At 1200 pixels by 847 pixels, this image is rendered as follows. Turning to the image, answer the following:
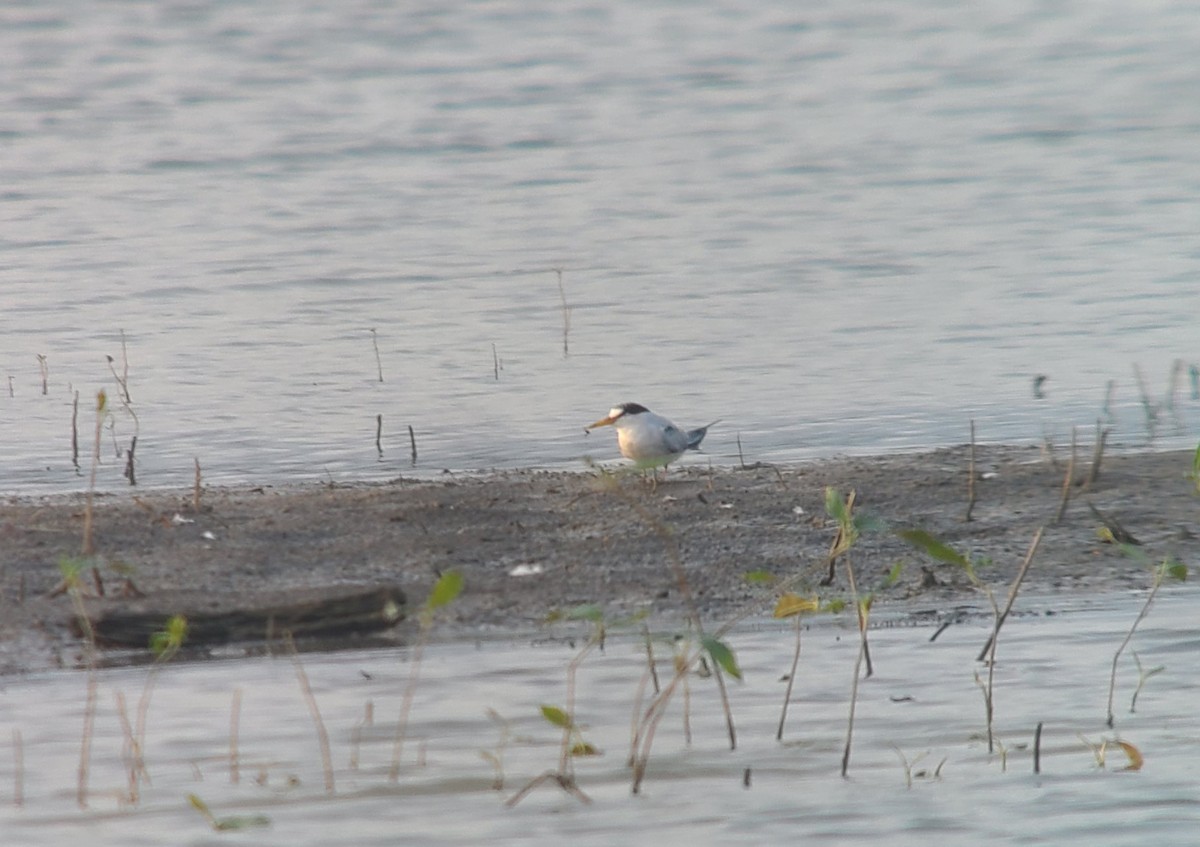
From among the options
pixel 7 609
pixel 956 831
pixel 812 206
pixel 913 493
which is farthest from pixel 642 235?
pixel 956 831

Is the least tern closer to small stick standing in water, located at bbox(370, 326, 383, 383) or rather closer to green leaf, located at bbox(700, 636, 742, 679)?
small stick standing in water, located at bbox(370, 326, 383, 383)

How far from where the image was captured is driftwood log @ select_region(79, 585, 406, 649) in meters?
5.86

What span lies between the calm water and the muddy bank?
105 cm

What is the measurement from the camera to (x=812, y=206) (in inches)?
631

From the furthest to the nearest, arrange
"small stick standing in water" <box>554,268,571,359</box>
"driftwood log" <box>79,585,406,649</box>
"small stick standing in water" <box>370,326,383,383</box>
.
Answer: "small stick standing in water" <box>554,268,571,359</box> → "small stick standing in water" <box>370,326,383,383</box> → "driftwood log" <box>79,585,406,649</box>

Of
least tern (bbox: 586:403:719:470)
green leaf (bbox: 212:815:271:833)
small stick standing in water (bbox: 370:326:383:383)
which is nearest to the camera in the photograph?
green leaf (bbox: 212:815:271:833)

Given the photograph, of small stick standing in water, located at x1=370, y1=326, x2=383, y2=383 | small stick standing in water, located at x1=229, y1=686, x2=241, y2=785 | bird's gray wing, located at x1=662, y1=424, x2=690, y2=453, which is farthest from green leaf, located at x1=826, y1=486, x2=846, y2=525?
small stick standing in water, located at x1=370, y1=326, x2=383, y2=383

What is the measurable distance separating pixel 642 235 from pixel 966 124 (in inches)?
269

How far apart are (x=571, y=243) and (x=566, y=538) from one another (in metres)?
7.56

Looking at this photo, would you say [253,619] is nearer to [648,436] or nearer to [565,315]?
[648,436]

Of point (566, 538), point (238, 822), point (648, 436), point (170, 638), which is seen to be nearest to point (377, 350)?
point (648, 436)

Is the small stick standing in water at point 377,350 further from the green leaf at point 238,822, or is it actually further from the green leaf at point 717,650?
the green leaf at point 717,650

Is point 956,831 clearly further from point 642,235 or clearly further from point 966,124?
point 966,124

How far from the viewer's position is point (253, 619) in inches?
234
